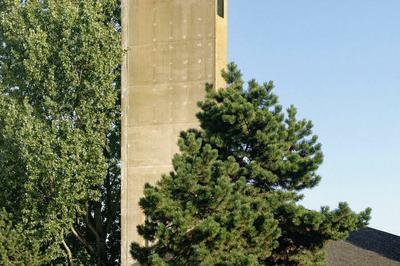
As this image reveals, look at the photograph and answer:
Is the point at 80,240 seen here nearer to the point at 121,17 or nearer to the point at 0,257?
the point at 0,257

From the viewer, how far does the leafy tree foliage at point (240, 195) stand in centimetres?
2236

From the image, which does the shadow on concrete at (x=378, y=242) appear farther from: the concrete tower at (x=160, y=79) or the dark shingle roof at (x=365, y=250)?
the concrete tower at (x=160, y=79)

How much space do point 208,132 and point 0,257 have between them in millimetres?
11206

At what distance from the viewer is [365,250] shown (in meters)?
29.6

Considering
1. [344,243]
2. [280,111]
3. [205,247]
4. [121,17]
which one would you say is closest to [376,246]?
[344,243]

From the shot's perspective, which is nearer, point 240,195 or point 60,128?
point 240,195

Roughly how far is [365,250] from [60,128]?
39.4ft

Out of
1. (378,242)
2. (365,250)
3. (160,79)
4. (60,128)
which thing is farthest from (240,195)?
(60,128)

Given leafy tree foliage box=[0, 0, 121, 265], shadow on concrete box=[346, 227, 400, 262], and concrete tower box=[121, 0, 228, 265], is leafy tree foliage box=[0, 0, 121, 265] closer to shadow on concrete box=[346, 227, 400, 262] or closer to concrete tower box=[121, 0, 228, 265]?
concrete tower box=[121, 0, 228, 265]

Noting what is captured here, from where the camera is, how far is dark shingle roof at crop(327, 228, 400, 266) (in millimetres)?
28391

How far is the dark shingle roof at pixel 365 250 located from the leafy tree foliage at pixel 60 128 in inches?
369

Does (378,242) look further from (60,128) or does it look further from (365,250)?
(60,128)

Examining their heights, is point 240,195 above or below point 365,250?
above

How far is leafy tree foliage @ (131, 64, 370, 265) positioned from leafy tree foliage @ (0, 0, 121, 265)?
7.99m
